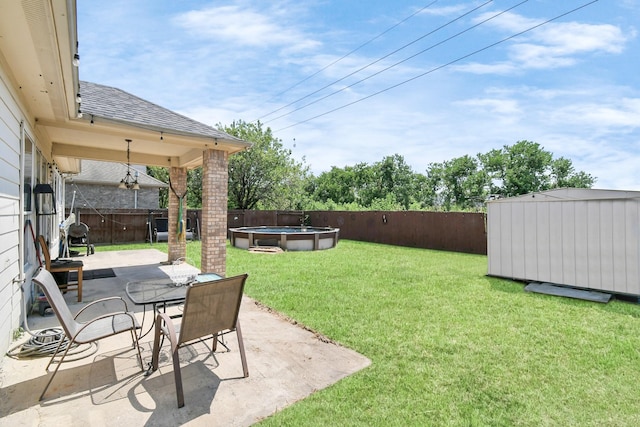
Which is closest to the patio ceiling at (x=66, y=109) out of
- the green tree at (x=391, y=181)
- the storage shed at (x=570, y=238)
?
the storage shed at (x=570, y=238)

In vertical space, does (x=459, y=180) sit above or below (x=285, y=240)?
above

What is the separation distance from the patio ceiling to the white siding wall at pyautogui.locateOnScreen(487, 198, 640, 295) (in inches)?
242

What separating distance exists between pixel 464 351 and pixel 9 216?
5127 millimetres

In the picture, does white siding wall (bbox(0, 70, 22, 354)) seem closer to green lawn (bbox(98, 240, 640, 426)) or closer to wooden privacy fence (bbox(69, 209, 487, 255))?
green lawn (bbox(98, 240, 640, 426))

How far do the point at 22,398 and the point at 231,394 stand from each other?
1.68 meters

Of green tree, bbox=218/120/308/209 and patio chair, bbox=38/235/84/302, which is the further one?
green tree, bbox=218/120/308/209

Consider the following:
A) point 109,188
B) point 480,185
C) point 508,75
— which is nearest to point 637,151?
point 480,185

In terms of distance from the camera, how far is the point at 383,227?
50.7ft

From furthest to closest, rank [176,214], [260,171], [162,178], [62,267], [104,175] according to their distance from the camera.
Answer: [162,178] → [260,171] → [104,175] → [176,214] → [62,267]

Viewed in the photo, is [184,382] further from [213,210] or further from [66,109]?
[213,210]

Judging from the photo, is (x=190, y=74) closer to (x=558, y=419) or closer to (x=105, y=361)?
(x=105, y=361)

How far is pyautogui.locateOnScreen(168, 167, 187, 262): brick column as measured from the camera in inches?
353

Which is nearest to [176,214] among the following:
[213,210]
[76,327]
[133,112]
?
[213,210]

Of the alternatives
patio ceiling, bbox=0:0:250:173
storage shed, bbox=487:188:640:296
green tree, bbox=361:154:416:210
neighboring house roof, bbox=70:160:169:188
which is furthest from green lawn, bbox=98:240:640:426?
green tree, bbox=361:154:416:210
